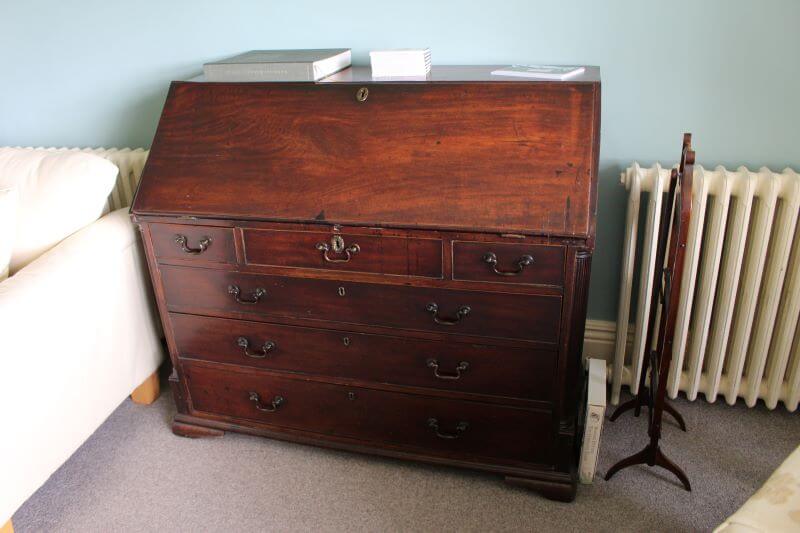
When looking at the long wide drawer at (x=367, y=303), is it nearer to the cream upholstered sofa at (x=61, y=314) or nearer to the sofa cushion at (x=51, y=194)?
the cream upholstered sofa at (x=61, y=314)

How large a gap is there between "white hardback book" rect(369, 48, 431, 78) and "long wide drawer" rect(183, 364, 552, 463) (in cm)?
84

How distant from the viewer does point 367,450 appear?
1821 millimetres

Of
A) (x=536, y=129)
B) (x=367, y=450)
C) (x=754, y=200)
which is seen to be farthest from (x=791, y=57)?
(x=367, y=450)

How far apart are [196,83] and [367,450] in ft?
3.66

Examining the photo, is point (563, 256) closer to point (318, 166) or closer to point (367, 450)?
point (318, 166)

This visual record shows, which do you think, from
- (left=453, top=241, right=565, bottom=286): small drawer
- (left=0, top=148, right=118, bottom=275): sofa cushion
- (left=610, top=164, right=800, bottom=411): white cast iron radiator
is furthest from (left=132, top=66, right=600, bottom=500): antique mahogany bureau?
(left=610, top=164, right=800, bottom=411): white cast iron radiator

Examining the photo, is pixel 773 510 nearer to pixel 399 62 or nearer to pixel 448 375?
pixel 448 375

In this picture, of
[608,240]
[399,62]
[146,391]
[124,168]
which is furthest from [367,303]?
[124,168]

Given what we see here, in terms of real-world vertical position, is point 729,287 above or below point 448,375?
above

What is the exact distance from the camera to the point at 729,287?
1.79 m

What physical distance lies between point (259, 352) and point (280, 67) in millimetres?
773

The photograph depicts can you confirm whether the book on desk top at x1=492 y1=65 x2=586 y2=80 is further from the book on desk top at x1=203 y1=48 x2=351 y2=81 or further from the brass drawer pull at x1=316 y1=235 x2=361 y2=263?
the brass drawer pull at x1=316 y1=235 x2=361 y2=263

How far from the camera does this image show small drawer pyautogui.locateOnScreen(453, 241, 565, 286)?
1438mm

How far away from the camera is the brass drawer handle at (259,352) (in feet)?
5.82
